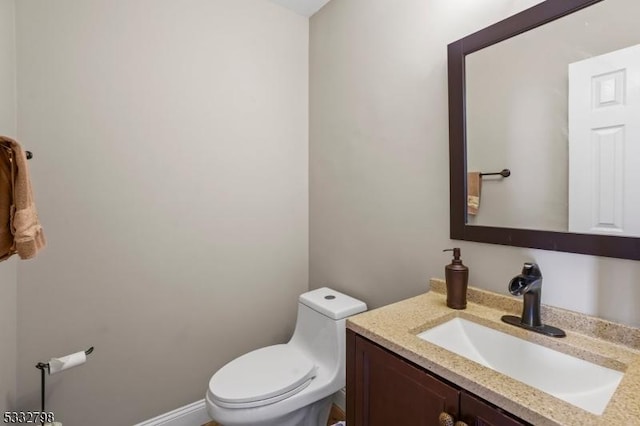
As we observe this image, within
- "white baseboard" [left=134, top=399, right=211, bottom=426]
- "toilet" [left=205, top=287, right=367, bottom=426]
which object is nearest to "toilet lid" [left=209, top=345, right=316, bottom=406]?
"toilet" [left=205, top=287, right=367, bottom=426]

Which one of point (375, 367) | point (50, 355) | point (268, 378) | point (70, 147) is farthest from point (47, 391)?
point (375, 367)

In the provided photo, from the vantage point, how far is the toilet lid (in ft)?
3.96

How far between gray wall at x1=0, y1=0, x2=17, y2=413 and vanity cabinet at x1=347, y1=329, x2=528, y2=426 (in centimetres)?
124

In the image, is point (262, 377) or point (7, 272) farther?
point (262, 377)

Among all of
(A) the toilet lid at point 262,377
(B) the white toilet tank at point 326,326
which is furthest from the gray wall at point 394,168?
(A) the toilet lid at point 262,377

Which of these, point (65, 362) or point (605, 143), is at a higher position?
point (605, 143)

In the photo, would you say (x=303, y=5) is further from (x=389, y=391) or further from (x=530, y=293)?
(x=389, y=391)

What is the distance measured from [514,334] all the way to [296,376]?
0.89 metres

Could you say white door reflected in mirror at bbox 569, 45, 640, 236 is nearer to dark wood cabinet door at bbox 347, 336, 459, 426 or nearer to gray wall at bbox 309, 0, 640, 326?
gray wall at bbox 309, 0, 640, 326

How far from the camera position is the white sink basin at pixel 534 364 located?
75 cm

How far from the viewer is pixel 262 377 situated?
1320mm

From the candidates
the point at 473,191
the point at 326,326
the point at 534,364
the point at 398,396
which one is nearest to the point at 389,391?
the point at 398,396

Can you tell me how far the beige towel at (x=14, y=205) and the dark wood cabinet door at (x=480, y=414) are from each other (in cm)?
115

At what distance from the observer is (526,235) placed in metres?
1.04
